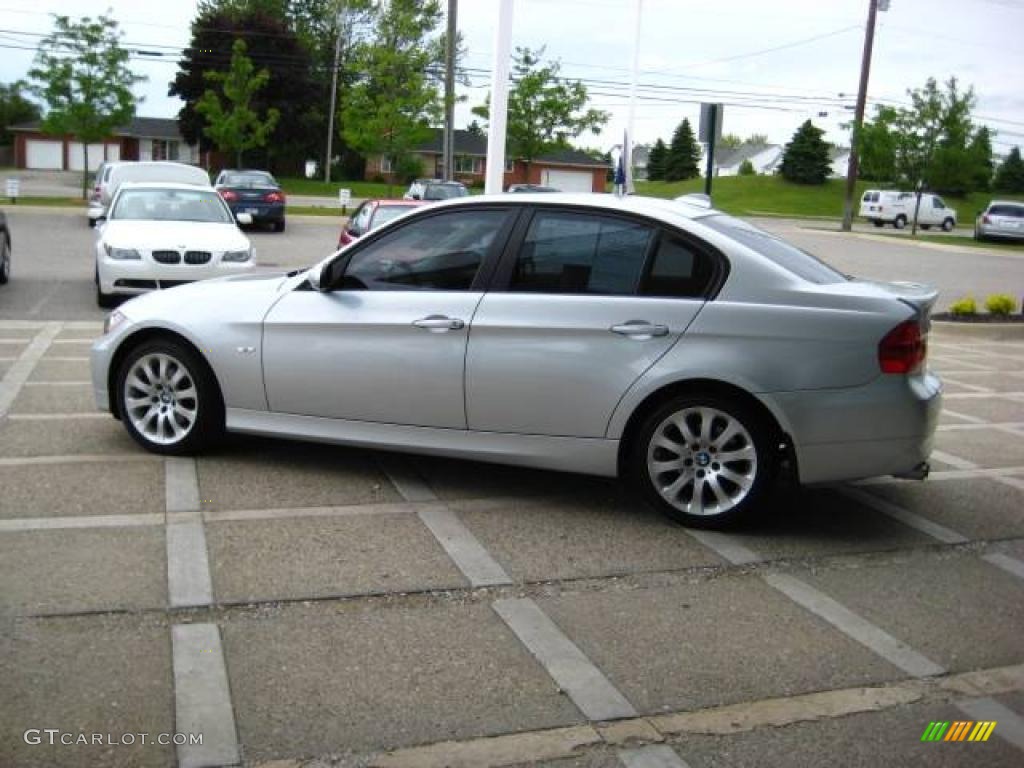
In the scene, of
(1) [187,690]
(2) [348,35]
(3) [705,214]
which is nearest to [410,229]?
(3) [705,214]

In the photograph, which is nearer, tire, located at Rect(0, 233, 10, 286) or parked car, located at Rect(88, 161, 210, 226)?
tire, located at Rect(0, 233, 10, 286)

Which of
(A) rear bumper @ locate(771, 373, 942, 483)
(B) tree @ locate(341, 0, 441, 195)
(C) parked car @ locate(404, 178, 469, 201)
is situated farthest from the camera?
(B) tree @ locate(341, 0, 441, 195)

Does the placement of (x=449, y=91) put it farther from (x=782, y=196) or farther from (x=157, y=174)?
(x=782, y=196)

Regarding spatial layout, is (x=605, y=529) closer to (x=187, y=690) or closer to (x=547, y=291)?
(x=547, y=291)

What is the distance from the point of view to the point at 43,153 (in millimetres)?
75438

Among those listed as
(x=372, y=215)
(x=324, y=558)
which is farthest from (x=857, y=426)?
(x=372, y=215)

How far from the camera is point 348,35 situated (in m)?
79.4

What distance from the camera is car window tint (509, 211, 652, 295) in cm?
584

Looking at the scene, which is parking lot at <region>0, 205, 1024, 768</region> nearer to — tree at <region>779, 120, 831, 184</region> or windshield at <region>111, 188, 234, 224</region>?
windshield at <region>111, 188, 234, 224</region>

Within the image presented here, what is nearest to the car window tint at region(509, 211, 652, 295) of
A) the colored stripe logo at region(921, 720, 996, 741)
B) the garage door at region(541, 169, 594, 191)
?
the colored stripe logo at region(921, 720, 996, 741)

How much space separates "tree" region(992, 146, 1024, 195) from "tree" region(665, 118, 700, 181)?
935 inches

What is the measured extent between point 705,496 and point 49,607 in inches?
123

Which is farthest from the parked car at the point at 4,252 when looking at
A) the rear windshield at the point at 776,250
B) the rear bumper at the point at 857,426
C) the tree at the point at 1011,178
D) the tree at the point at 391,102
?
the tree at the point at 1011,178

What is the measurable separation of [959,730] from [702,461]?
213 centimetres
